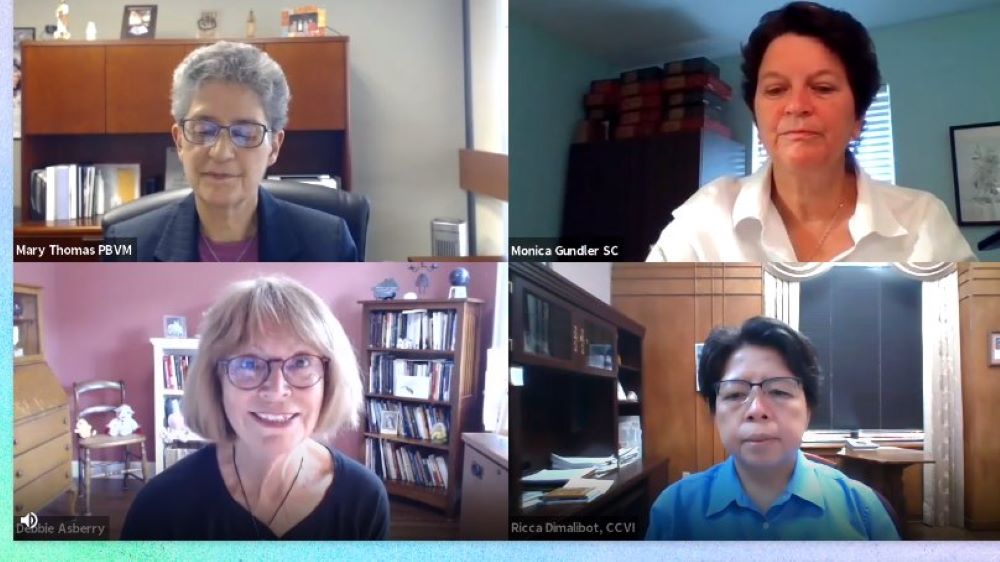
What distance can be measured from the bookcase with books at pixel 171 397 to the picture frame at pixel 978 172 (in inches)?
68.8

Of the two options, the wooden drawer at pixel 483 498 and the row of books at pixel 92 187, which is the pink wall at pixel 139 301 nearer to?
the row of books at pixel 92 187

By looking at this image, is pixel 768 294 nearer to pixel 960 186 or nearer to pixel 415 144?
pixel 960 186

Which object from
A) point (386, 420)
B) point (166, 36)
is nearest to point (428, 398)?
point (386, 420)

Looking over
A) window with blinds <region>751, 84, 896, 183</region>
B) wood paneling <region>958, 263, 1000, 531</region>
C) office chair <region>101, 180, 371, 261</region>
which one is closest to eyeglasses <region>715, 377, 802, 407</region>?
wood paneling <region>958, 263, 1000, 531</region>

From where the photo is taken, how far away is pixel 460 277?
Result: 1.94 meters

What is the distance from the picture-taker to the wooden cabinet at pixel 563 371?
193cm

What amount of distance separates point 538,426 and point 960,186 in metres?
1.06

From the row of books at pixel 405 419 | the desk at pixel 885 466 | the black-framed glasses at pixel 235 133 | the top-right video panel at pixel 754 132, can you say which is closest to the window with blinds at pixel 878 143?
the top-right video panel at pixel 754 132

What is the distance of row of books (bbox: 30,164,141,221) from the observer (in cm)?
199

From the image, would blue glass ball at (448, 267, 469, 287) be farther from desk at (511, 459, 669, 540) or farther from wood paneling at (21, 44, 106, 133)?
wood paneling at (21, 44, 106, 133)

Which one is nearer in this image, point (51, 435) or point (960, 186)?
point (960, 186)

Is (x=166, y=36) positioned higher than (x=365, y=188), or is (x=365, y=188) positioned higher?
(x=166, y=36)

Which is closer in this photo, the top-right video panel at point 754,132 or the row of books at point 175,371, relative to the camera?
the top-right video panel at point 754,132

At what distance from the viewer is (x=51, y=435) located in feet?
6.59
